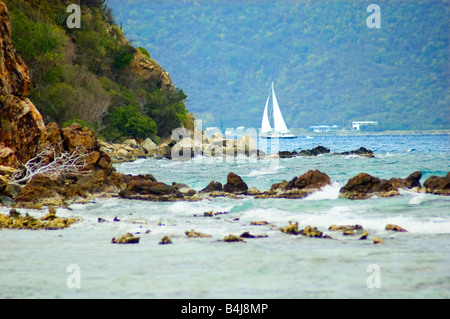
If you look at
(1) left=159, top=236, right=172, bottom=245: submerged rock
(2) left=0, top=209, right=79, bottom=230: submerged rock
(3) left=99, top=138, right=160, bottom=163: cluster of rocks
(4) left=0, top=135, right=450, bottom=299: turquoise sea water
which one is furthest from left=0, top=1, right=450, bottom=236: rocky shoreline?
(3) left=99, top=138, right=160, bottom=163: cluster of rocks

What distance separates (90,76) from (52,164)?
33.0 metres

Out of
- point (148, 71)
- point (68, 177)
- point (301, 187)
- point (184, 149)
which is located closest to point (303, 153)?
point (184, 149)

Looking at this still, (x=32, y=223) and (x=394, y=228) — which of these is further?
(x=32, y=223)

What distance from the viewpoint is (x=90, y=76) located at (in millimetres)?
51281

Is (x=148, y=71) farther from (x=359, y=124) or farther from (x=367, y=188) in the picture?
(x=359, y=124)

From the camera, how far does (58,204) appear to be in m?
16.0

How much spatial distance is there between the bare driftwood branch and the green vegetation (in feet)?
64.5

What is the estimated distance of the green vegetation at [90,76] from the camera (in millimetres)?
39969

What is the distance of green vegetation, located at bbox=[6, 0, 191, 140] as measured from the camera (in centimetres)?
3997

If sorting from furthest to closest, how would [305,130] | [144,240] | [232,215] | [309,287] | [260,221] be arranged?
[305,130] → [232,215] → [260,221] → [144,240] → [309,287]
